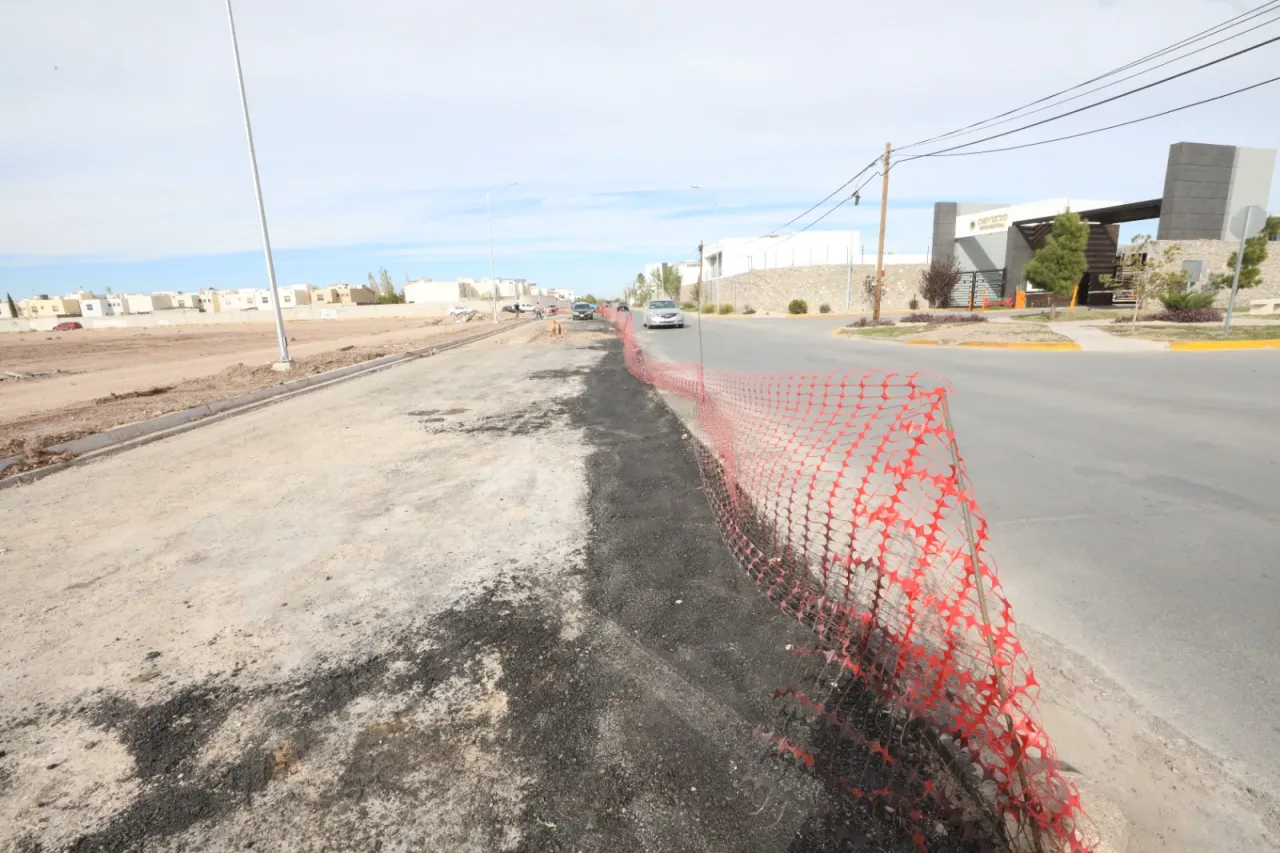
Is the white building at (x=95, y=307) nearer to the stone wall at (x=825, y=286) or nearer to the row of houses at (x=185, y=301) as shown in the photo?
the row of houses at (x=185, y=301)

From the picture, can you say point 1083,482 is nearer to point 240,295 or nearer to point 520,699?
point 520,699

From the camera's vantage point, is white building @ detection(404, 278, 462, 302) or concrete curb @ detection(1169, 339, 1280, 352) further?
white building @ detection(404, 278, 462, 302)

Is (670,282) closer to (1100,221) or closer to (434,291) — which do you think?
(1100,221)

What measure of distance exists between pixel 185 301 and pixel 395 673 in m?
198

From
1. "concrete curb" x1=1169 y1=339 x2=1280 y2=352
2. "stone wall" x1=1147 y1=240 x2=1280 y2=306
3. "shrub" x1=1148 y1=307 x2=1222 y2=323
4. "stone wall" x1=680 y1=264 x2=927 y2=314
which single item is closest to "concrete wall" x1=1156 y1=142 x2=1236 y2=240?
"stone wall" x1=1147 y1=240 x2=1280 y2=306

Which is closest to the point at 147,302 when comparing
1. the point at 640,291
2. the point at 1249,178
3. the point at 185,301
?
the point at 185,301

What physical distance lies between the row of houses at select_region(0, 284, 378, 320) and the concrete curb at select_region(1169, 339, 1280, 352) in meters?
138

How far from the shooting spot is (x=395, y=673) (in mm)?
2734

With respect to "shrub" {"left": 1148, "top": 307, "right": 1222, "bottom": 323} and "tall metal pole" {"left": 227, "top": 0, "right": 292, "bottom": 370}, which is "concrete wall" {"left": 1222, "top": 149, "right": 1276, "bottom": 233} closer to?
"shrub" {"left": 1148, "top": 307, "right": 1222, "bottom": 323}

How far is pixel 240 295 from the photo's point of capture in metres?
154

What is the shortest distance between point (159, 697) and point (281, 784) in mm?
1021

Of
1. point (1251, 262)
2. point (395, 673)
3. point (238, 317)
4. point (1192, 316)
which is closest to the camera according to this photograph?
point (395, 673)

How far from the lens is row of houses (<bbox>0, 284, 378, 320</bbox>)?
130 m

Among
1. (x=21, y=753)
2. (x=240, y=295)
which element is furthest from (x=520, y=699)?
(x=240, y=295)
